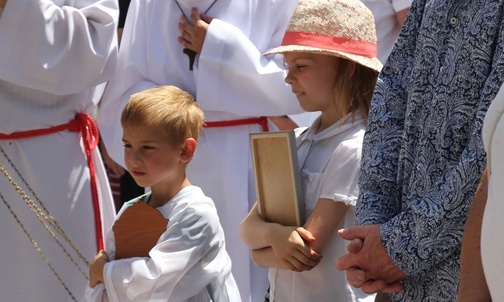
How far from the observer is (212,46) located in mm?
4281

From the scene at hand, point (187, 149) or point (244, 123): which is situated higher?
point (187, 149)

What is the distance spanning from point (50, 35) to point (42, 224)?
0.76 metres

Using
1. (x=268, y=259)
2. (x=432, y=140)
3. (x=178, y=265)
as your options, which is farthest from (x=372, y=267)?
(x=178, y=265)

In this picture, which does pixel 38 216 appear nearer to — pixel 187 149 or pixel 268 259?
pixel 187 149

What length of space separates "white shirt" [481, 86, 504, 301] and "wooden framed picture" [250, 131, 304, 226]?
5.05 ft

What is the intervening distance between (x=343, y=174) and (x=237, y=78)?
1.19 meters

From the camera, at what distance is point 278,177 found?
322cm

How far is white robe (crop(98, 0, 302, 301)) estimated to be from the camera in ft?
14.0

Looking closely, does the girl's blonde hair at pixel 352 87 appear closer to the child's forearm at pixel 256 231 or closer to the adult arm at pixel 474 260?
the child's forearm at pixel 256 231

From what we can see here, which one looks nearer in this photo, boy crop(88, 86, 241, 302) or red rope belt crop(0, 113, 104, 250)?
boy crop(88, 86, 241, 302)

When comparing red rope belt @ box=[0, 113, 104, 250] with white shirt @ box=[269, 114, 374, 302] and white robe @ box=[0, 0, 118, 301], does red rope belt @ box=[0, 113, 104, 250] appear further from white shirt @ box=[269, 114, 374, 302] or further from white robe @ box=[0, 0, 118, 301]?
white shirt @ box=[269, 114, 374, 302]

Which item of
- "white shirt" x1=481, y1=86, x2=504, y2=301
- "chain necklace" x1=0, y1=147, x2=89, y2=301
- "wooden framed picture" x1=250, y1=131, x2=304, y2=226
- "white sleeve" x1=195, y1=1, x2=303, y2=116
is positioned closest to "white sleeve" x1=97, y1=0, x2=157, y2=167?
"white sleeve" x1=195, y1=1, x2=303, y2=116

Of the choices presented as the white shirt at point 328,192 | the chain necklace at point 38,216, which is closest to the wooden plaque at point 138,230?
the white shirt at point 328,192

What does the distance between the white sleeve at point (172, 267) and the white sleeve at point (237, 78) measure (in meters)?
1.00
